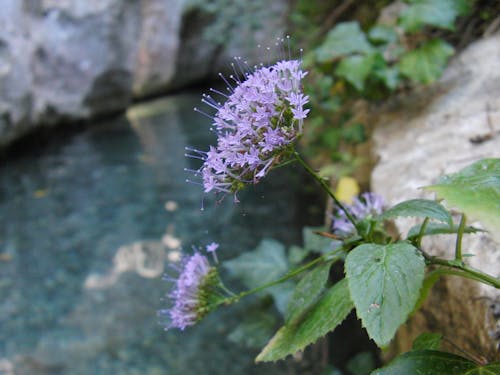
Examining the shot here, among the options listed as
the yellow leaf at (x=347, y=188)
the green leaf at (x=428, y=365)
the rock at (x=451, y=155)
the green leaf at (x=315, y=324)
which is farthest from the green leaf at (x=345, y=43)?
the green leaf at (x=428, y=365)

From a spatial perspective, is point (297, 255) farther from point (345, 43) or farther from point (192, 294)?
point (345, 43)

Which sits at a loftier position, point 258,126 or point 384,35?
point 258,126

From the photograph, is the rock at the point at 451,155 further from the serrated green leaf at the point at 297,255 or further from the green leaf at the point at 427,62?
the serrated green leaf at the point at 297,255

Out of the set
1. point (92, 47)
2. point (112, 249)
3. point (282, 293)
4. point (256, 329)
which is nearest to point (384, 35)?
point (282, 293)

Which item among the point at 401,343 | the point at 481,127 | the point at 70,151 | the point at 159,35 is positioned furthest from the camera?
the point at 159,35

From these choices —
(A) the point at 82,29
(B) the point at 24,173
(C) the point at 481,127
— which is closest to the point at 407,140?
(C) the point at 481,127

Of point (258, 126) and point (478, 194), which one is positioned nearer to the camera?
point (478, 194)

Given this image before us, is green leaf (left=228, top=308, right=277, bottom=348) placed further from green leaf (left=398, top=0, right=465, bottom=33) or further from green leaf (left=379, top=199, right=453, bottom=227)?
green leaf (left=398, top=0, right=465, bottom=33)

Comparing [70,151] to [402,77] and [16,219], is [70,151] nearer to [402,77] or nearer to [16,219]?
[16,219]
